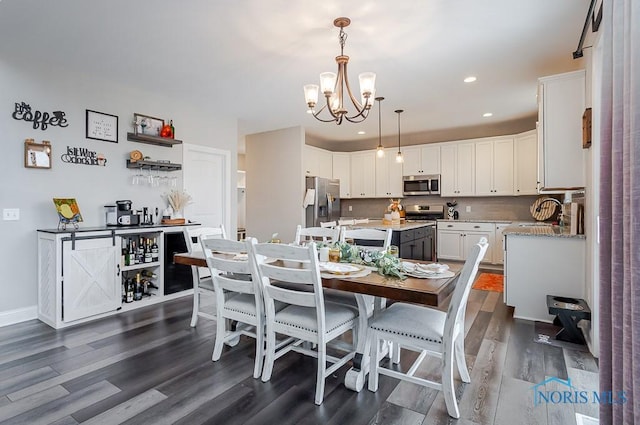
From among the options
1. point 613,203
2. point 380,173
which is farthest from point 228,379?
point 380,173

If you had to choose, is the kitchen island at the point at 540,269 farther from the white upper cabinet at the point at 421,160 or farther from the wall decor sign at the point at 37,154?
the wall decor sign at the point at 37,154

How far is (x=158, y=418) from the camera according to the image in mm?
1791

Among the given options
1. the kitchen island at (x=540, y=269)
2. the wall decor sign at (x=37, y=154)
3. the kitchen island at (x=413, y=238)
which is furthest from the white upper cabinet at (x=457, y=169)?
the wall decor sign at (x=37, y=154)

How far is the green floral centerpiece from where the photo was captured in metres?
1.96

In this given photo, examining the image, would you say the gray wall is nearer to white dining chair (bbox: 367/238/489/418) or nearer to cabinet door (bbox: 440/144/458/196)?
white dining chair (bbox: 367/238/489/418)

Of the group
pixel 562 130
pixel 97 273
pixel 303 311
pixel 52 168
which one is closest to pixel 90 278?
pixel 97 273

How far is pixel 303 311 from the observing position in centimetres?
213

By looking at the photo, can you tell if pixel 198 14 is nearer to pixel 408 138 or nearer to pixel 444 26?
pixel 444 26

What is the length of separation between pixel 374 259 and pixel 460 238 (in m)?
4.42

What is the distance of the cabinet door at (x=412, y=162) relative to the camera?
677cm

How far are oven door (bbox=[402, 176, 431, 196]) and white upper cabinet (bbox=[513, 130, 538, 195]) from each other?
1.53 m

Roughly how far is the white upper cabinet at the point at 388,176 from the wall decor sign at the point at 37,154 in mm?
5581

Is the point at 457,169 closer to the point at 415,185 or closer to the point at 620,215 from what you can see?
the point at 415,185

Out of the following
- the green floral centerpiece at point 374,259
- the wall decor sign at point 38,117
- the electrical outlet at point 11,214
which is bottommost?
the green floral centerpiece at point 374,259
